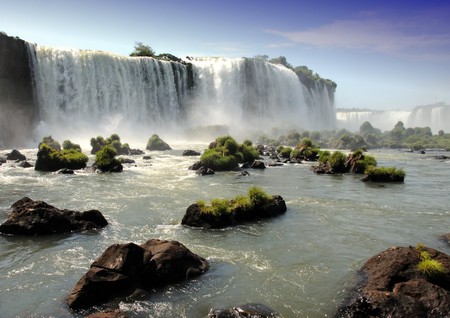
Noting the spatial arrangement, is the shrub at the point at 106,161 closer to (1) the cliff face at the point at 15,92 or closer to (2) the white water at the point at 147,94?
(1) the cliff face at the point at 15,92

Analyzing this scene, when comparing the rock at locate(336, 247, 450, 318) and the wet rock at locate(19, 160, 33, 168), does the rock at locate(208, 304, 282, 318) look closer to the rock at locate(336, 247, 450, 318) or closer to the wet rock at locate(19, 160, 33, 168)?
the rock at locate(336, 247, 450, 318)

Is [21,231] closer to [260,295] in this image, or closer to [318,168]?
[260,295]

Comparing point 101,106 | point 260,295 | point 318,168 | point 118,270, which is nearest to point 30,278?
point 118,270

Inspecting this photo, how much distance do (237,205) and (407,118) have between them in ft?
505

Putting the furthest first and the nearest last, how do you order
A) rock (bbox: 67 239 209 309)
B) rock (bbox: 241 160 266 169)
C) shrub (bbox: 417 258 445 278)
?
rock (bbox: 241 160 266 169)
rock (bbox: 67 239 209 309)
shrub (bbox: 417 258 445 278)

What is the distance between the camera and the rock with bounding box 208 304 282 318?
27.5 ft

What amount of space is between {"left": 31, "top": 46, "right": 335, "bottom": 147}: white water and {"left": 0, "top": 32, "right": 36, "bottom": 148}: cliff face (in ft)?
4.62

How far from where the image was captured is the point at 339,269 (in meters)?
11.5

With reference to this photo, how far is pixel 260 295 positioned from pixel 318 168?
27.6 m

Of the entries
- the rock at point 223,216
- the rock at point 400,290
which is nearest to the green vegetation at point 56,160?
the rock at point 223,216

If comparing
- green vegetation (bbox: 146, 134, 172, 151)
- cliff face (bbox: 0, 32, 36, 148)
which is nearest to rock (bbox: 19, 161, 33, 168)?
cliff face (bbox: 0, 32, 36, 148)

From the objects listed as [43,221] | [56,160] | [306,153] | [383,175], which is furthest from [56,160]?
[306,153]

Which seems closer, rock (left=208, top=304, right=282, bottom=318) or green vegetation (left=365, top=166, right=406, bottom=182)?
rock (left=208, top=304, right=282, bottom=318)

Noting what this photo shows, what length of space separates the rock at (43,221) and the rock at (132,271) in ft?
17.5
